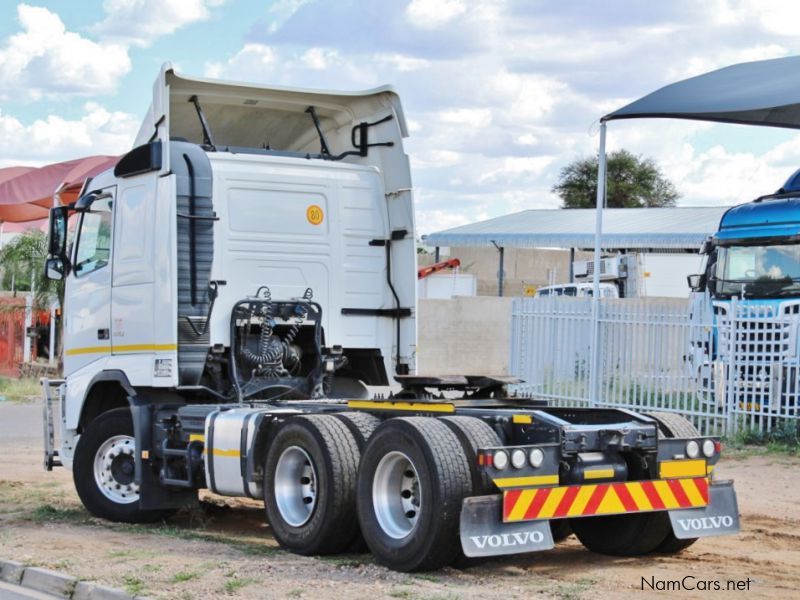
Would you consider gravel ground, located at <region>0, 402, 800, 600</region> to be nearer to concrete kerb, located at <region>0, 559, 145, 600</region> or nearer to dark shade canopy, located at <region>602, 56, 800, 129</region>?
concrete kerb, located at <region>0, 559, 145, 600</region>

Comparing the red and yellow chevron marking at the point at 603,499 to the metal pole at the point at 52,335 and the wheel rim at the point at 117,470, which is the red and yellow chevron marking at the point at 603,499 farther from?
the metal pole at the point at 52,335

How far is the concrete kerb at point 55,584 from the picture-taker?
311 inches

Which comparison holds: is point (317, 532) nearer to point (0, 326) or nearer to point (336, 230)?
point (336, 230)

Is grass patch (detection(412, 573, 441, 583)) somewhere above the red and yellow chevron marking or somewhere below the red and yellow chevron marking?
below

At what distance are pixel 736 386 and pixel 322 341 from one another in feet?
26.2

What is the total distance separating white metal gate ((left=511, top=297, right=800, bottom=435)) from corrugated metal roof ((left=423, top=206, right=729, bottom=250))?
987 inches

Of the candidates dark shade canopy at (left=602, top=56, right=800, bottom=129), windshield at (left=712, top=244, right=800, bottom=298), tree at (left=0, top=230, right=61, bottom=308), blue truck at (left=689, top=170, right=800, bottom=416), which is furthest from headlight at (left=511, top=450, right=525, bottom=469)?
tree at (left=0, top=230, right=61, bottom=308)

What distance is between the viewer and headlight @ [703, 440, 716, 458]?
902 cm

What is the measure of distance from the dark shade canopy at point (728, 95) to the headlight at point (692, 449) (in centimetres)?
1074

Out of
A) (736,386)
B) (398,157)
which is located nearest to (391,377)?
(398,157)

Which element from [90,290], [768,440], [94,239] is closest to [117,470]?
[90,290]

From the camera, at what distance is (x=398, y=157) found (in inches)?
476

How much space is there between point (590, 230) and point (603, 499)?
3955 centimetres

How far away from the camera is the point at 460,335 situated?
110ft
